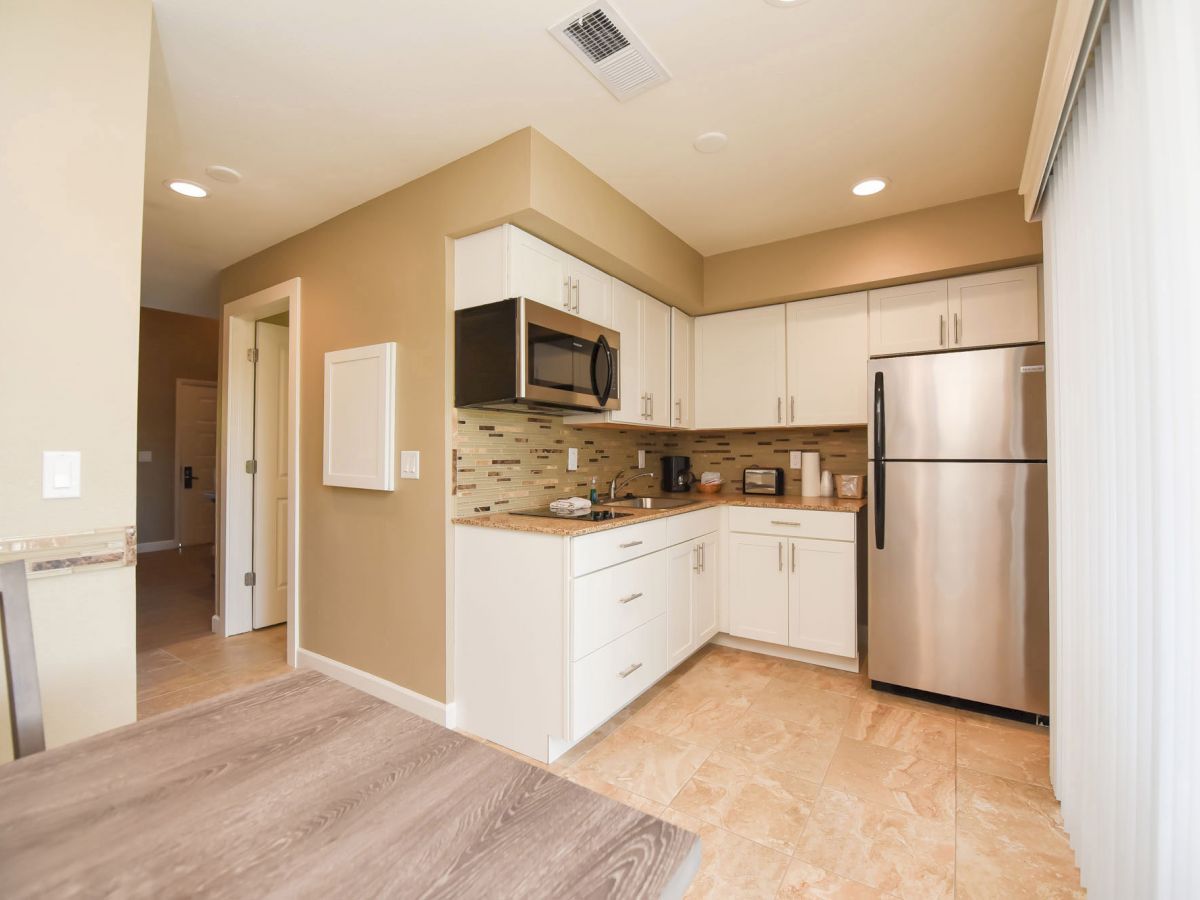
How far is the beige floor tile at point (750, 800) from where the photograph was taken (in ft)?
5.84

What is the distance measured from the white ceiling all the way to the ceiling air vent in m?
0.04

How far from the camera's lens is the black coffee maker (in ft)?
13.1

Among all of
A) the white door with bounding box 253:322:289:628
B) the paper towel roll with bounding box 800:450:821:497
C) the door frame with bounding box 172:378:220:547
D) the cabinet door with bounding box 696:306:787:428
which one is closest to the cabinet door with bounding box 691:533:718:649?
the paper towel roll with bounding box 800:450:821:497

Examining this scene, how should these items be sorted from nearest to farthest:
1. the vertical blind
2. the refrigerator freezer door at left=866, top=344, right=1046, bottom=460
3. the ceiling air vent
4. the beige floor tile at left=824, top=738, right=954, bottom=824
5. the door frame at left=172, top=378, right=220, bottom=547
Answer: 1. the vertical blind
2. the ceiling air vent
3. the beige floor tile at left=824, top=738, right=954, bottom=824
4. the refrigerator freezer door at left=866, top=344, right=1046, bottom=460
5. the door frame at left=172, top=378, right=220, bottom=547

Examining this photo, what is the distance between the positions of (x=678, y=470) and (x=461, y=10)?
2.94 metres

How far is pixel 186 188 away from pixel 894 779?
3942mm

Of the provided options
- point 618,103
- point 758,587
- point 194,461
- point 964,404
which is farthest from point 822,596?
point 194,461

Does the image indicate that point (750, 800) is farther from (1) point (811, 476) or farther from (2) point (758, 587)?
(1) point (811, 476)

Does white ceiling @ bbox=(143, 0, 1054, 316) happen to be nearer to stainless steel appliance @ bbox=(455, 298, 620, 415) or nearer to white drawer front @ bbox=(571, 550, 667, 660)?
stainless steel appliance @ bbox=(455, 298, 620, 415)

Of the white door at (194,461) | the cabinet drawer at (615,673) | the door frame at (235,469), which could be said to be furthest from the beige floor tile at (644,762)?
the white door at (194,461)

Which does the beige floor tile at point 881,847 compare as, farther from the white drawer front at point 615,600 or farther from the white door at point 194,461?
the white door at point 194,461

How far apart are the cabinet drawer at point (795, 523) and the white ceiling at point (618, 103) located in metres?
1.63

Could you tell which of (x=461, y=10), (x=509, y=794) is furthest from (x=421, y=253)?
(x=509, y=794)

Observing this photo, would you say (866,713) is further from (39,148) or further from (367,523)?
(39,148)
